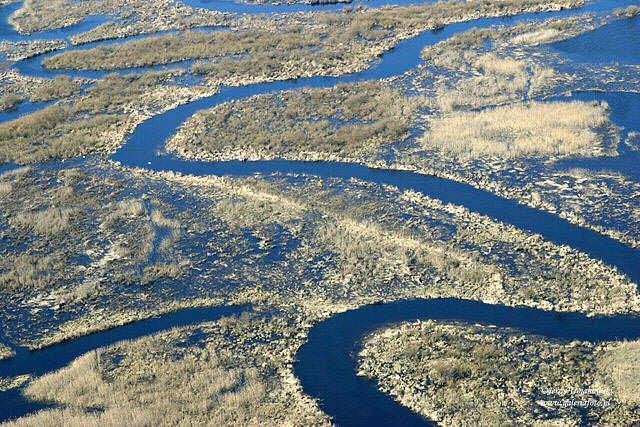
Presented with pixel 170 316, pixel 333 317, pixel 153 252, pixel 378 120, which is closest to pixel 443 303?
pixel 333 317

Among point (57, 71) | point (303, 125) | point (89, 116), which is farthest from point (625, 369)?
point (57, 71)

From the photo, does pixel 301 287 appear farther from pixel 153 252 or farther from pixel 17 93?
pixel 17 93

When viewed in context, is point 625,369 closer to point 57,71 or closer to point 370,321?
point 370,321

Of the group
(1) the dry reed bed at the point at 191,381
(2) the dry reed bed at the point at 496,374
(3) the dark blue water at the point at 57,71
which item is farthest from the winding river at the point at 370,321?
(3) the dark blue water at the point at 57,71

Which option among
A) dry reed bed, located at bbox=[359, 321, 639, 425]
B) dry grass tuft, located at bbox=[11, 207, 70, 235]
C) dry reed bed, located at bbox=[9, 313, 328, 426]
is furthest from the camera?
dry grass tuft, located at bbox=[11, 207, 70, 235]

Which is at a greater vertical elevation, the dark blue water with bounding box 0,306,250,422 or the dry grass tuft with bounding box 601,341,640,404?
the dark blue water with bounding box 0,306,250,422

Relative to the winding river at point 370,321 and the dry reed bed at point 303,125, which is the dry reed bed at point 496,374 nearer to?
the winding river at point 370,321

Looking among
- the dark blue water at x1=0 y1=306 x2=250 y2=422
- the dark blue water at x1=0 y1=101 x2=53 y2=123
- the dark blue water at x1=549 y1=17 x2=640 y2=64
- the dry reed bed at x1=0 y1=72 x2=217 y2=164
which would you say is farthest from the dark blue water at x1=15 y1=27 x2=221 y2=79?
the dark blue water at x1=0 y1=306 x2=250 y2=422

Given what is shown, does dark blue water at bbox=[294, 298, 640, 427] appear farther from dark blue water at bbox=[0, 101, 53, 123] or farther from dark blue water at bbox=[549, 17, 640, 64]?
dark blue water at bbox=[0, 101, 53, 123]
